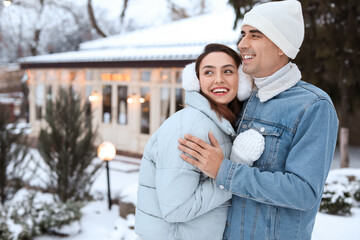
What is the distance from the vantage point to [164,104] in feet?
42.7

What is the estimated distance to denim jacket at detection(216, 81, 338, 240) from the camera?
1.55 m

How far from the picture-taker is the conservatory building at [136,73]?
→ 12.2 metres

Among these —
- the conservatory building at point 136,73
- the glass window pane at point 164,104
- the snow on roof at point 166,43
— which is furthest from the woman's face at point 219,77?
the glass window pane at point 164,104

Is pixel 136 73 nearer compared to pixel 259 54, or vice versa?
pixel 259 54

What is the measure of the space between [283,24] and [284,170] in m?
0.69

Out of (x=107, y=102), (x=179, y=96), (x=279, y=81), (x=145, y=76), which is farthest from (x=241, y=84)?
(x=107, y=102)

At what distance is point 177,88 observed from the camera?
12.6 metres

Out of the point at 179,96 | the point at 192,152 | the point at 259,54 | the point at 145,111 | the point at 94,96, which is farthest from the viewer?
the point at 94,96

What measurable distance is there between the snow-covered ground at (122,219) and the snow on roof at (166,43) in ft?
12.0

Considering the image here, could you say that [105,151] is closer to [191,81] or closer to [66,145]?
[66,145]

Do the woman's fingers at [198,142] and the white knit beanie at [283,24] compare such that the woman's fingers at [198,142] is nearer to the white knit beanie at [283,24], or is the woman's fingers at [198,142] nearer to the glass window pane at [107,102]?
the white knit beanie at [283,24]

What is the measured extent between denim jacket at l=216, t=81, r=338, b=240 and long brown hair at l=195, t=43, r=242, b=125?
101 millimetres

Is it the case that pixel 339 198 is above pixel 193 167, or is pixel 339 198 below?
below

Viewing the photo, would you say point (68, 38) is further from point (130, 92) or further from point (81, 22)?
point (130, 92)
